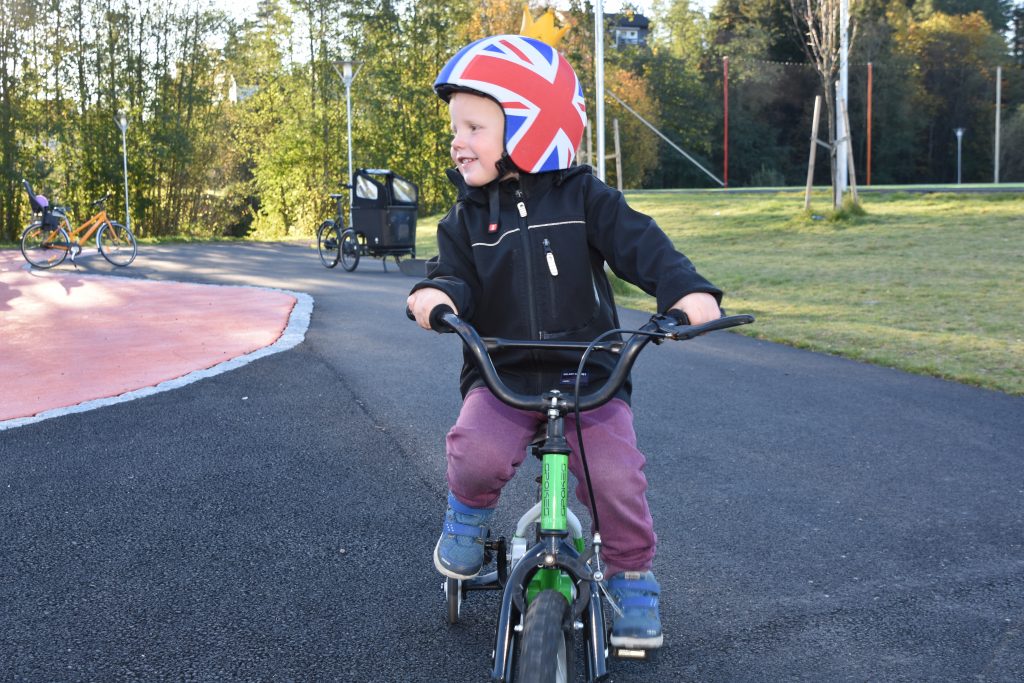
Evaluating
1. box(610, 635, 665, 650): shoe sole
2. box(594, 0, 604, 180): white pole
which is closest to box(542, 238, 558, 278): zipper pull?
box(610, 635, 665, 650): shoe sole

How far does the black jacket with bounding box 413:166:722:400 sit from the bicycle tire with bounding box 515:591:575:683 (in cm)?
63

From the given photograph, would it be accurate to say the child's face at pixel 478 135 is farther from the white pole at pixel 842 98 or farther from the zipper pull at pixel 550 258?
the white pole at pixel 842 98

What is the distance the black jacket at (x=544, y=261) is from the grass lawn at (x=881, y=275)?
5.09m

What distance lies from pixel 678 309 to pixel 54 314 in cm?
1023

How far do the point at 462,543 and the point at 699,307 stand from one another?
921 mm

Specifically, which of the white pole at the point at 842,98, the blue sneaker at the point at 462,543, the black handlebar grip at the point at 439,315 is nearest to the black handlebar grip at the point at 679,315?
the black handlebar grip at the point at 439,315

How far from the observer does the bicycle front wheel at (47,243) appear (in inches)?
691

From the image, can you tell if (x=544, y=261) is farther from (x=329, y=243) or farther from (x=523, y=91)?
(x=329, y=243)

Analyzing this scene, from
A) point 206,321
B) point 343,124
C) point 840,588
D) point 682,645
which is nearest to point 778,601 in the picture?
point 840,588

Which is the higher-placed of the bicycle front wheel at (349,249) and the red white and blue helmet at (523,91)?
the red white and blue helmet at (523,91)

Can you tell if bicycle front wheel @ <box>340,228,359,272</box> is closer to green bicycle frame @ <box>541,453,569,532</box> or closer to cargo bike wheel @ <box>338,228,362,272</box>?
cargo bike wheel @ <box>338,228,362,272</box>

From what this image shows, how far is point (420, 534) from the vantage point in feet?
12.9

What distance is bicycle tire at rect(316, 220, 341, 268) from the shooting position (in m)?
18.2

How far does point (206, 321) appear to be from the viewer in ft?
34.0
